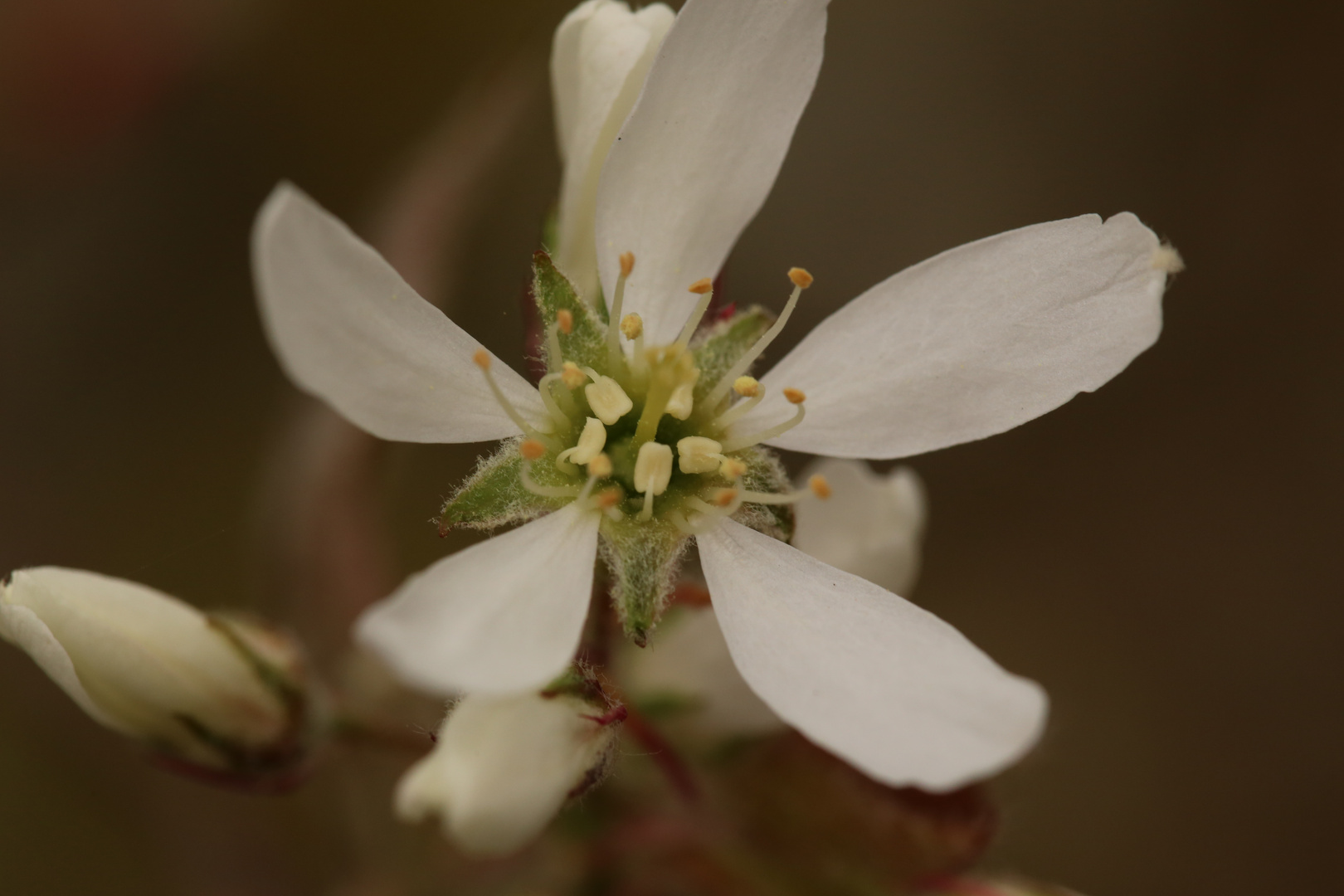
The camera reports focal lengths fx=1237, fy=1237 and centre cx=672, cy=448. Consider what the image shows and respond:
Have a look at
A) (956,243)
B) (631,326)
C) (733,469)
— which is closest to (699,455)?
(733,469)

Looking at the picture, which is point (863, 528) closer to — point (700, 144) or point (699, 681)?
point (699, 681)

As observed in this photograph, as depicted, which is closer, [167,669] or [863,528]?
[167,669]

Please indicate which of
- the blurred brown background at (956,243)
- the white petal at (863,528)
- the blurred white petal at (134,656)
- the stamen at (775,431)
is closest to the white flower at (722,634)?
the white petal at (863,528)

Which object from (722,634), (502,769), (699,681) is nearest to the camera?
(502,769)

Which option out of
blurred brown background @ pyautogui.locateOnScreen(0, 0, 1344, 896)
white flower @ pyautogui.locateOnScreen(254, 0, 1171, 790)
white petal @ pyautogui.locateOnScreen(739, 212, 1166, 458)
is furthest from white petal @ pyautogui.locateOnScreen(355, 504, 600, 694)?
blurred brown background @ pyautogui.locateOnScreen(0, 0, 1344, 896)

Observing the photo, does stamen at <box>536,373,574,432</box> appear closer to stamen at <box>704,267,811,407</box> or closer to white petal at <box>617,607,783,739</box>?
stamen at <box>704,267,811,407</box>

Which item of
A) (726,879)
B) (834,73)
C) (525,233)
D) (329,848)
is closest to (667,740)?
(726,879)

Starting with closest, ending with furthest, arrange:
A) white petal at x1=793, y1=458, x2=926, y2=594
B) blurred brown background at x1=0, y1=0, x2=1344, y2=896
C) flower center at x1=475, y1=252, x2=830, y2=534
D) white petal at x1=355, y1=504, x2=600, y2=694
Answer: white petal at x1=355, y1=504, x2=600, y2=694 → flower center at x1=475, y1=252, x2=830, y2=534 → white petal at x1=793, y1=458, x2=926, y2=594 → blurred brown background at x1=0, y1=0, x2=1344, y2=896
